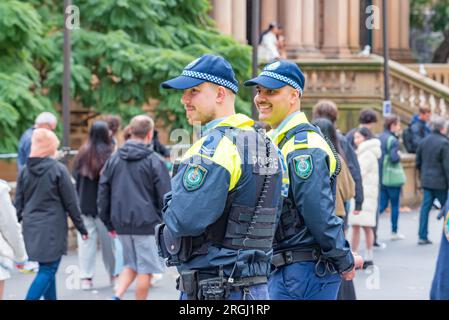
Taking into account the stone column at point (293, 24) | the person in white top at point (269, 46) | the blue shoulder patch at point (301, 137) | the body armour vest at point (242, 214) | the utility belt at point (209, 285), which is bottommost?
the utility belt at point (209, 285)

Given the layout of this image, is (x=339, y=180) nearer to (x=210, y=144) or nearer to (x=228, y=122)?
(x=228, y=122)

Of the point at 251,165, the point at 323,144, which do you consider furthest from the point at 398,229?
the point at 251,165

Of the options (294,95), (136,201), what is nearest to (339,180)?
(136,201)

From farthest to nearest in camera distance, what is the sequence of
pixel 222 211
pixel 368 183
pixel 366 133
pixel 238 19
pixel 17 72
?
pixel 238 19 < pixel 17 72 < pixel 368 183 < pixel 366 133 < pixel 222 211

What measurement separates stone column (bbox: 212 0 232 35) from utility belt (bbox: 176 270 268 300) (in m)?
23.3

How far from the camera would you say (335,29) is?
3503 centimetres

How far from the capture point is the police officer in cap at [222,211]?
5379 millimetres

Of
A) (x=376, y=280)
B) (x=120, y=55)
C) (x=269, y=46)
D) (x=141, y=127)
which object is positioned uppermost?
(x=269, y=46)

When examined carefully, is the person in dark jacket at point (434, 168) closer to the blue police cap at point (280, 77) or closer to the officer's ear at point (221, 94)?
the blue police cap at point (280, 77)

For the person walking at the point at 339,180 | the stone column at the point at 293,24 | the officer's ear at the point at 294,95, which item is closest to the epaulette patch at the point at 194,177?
the officer's ear at the point at 294,95

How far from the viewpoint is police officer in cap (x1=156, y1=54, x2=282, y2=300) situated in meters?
5.38

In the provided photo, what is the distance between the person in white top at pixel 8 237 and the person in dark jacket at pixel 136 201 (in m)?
2.52

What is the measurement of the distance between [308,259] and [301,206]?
1.05 feet

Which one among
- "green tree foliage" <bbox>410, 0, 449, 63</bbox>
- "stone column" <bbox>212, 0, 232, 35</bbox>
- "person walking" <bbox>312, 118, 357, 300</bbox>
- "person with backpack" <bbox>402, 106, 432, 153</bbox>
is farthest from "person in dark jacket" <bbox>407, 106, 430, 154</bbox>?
"green tree foliage" <bbox>410, 0, 449, 63</bbox>
